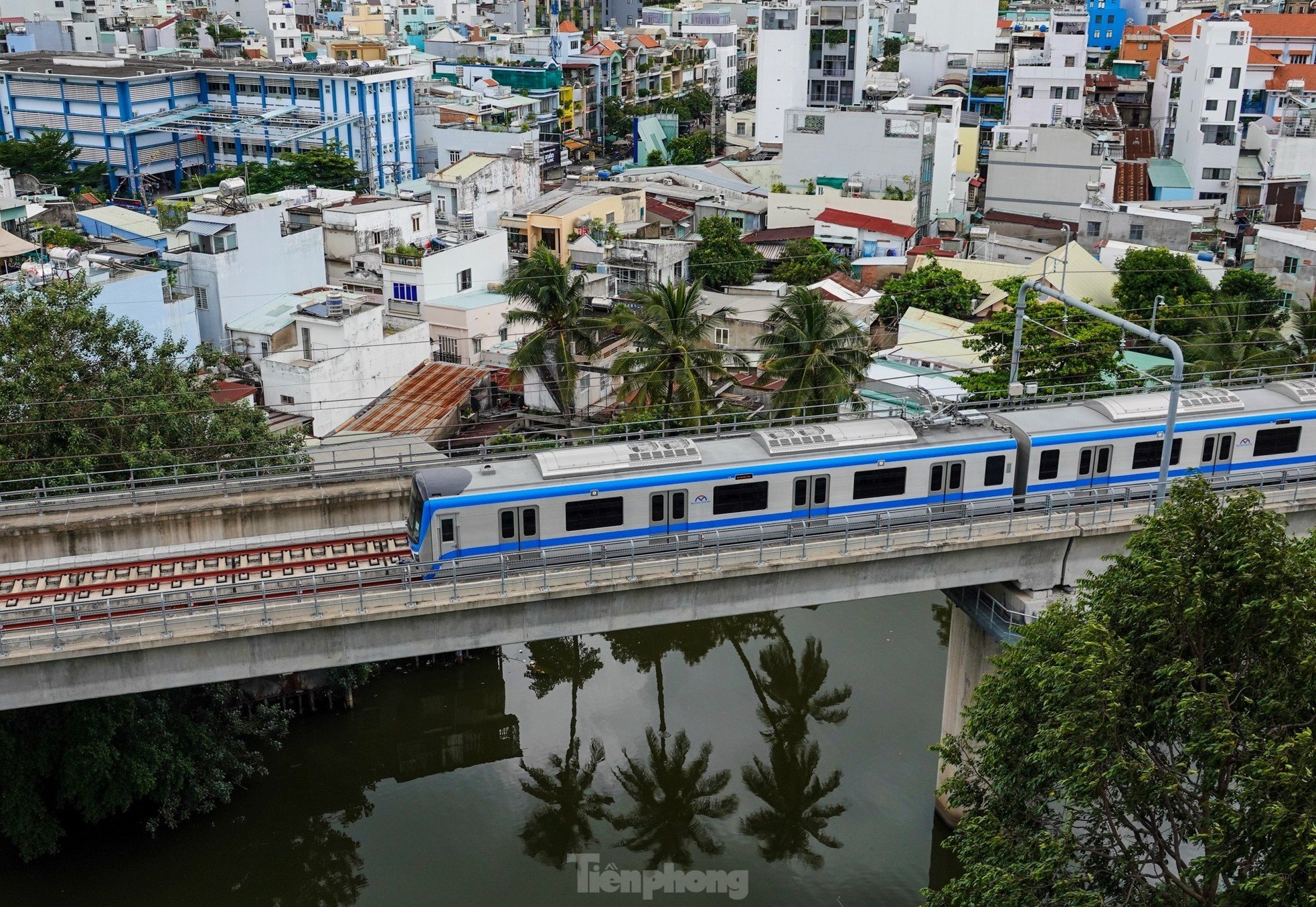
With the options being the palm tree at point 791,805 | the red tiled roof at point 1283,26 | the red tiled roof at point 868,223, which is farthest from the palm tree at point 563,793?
the red tiled roof at point 1283,26

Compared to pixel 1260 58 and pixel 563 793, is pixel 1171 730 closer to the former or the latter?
pixel 563 793

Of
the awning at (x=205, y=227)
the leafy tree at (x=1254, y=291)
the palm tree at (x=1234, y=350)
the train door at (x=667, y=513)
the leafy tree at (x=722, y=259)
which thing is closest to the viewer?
the train door at (x=667, y=513)

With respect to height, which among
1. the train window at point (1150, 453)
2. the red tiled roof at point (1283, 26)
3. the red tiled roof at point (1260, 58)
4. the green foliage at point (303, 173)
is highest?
the red tiled roof at point (1283, 26)

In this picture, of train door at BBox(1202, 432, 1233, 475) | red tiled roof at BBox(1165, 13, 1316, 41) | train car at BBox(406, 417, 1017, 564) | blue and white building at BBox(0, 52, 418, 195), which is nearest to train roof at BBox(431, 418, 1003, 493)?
train car at BBox(406, 417, 1017, 564)

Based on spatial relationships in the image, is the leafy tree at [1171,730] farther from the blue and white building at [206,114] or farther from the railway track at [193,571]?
the blue and white building at [206,114]

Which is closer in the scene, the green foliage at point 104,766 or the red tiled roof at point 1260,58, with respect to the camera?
the green foliage at point 104,766

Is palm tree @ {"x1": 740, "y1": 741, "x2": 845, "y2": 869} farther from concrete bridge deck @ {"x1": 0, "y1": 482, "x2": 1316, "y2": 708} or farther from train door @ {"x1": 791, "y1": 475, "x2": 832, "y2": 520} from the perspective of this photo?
train door @ {"x1": 791, "y1": 475, "x2": 832, "y2": 520}

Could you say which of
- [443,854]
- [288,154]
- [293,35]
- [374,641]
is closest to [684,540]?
[374,641]
